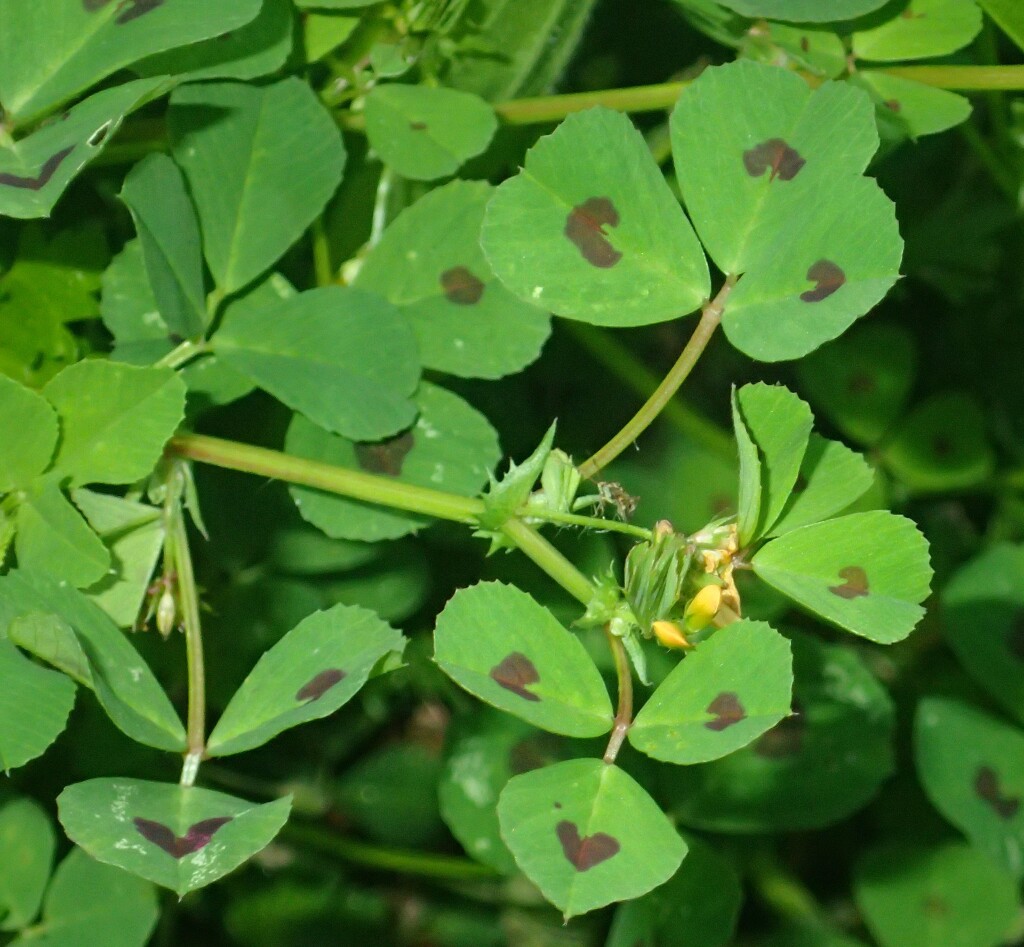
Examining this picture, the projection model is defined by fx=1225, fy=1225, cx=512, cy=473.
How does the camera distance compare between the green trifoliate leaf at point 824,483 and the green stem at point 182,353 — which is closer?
the green trifoliate leaf at point 824,483

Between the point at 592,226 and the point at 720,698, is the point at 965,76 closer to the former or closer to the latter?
the point at 592,226

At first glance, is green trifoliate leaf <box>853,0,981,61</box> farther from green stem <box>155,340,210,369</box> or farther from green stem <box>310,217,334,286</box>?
green stem <box>155,340,210,369</box>

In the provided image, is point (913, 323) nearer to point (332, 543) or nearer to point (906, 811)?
point (906, 811)

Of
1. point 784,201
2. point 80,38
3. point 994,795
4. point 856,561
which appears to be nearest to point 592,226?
point 784,201

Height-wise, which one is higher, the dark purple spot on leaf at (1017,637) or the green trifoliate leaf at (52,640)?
the green trifoliate leaf at (52,640)

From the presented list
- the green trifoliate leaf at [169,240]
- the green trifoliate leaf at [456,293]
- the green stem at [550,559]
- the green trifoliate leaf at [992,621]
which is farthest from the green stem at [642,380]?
the green stem at [550,559]

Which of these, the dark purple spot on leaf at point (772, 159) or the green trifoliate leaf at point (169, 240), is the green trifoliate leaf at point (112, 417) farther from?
the dark purple spot on leaf at point (772, 159)

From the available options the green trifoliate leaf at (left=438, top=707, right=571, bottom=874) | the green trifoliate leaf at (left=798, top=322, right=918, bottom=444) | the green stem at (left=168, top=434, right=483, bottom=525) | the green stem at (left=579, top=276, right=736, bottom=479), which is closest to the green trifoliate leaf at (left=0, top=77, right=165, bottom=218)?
the green stem at (left=168, top=434, right=483, bottom=525)
